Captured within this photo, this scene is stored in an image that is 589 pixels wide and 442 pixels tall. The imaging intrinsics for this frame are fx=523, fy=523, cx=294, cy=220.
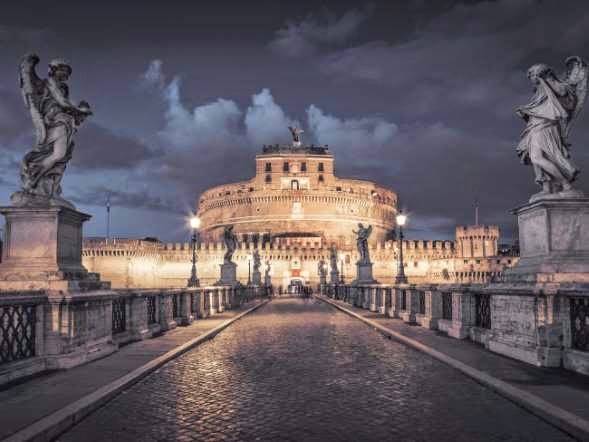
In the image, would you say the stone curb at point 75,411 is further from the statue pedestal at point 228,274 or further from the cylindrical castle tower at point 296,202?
the cylindrical castle tower at point 296,202

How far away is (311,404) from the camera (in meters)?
5.98

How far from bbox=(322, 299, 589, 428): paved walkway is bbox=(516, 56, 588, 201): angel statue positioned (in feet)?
9.20

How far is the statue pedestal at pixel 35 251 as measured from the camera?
26.9ft

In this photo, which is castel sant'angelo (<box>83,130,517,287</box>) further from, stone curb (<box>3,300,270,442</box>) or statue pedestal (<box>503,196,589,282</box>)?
stone curb (<box>3,300,270,442</box>)

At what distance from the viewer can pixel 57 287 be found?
8078 millimetres

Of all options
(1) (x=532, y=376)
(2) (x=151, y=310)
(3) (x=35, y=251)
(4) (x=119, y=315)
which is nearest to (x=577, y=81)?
(1) (x=532, y=376)

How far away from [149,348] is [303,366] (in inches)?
133

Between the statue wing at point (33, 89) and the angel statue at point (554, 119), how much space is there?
27.2 ft

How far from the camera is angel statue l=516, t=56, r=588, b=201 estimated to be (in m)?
8.62

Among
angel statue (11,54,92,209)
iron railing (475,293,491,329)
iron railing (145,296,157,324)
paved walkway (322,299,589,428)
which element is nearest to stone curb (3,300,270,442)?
angel statue (11,54,92,209)

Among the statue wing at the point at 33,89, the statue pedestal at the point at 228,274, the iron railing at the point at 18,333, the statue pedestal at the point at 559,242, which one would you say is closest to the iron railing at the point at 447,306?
the statue pedestal at the point at 559,242

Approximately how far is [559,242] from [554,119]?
6.75 feet

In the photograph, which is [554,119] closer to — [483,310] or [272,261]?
[483,310]

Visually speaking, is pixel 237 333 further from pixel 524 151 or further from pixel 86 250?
pixel 86 250
